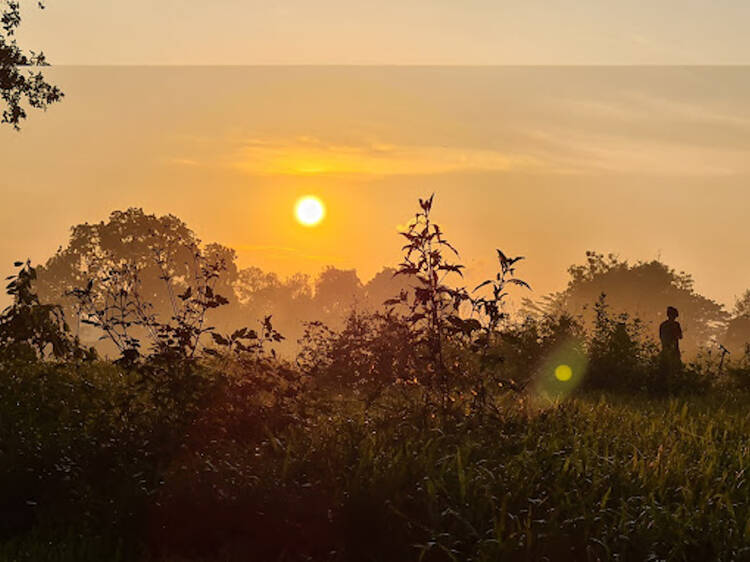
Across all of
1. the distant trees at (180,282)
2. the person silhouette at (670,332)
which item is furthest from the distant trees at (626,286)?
the person silhouette at (670,332)

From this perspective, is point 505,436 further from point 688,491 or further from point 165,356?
point 165,356

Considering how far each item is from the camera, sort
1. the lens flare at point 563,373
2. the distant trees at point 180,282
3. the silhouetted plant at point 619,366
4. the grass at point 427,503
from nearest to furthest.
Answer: the grass at point 427,503 → the silhouetted plant at point 619,366 → the lens flare at point 563,373 → the distant trees at point 180,282

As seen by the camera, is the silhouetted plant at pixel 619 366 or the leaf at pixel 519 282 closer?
the leaf at pixel 519 282

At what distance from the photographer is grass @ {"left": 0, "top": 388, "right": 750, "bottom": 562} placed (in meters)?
6.57

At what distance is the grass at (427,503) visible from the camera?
657 centimetres

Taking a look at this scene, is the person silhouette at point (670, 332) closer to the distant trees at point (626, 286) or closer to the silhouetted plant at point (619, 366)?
the silhouetted plant at point (619, 366)

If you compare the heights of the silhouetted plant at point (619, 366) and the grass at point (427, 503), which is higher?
the silhouetted plant at point (619, 366)

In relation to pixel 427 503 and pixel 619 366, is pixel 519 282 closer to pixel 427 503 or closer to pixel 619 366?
pixel 427 503

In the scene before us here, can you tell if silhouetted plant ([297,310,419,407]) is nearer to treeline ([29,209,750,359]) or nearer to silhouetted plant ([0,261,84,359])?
silhouetted plant ([0,261,84,359])

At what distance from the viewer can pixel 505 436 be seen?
28.8ft

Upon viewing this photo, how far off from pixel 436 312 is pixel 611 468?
99.9 inches

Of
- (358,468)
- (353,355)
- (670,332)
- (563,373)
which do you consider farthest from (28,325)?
(670,332)

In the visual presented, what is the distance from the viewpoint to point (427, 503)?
6793mm

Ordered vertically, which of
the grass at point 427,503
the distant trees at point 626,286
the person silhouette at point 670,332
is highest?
the distant trees at point 626,286
